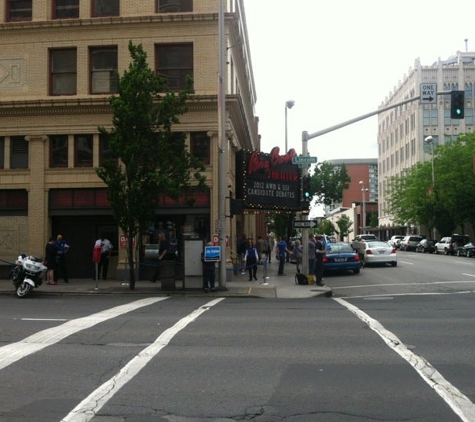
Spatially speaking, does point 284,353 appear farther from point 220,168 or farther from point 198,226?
point 198,226

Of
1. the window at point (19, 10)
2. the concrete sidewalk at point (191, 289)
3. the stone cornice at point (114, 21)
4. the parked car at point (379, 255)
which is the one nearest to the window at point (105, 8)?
the stone cornice at point (114, 21)

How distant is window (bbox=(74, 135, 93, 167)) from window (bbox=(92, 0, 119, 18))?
16.3 ft

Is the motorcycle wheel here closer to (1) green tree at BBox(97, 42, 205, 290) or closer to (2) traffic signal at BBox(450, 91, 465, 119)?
(1) green tree at BBox(97, 42, 205, 290)

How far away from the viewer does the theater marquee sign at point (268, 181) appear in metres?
24.2

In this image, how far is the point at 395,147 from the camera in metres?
96.0

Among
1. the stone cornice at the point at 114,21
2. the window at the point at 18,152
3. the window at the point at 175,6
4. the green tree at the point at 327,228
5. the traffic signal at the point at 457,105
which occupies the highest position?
the window at the point at 175,6

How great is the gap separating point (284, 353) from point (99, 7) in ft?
63.5

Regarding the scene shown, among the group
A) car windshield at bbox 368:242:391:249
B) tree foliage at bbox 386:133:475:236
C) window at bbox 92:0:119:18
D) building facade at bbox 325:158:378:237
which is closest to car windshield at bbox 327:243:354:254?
car windshield at bbox 368:242:391:249

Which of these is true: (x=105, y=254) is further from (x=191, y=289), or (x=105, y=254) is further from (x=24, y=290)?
(x=24, y=290)

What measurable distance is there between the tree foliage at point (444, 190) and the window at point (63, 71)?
127 ft

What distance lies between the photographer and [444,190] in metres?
55.5

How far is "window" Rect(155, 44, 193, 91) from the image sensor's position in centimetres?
2325

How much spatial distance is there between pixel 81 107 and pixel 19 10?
16.9 feet

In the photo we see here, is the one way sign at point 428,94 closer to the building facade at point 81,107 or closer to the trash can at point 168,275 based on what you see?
the building facade at point 81,107
